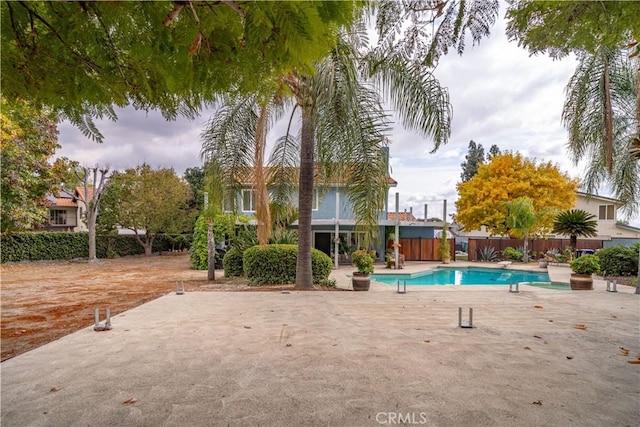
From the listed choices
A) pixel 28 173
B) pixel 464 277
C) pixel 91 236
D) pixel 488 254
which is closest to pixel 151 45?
pixel 464 277

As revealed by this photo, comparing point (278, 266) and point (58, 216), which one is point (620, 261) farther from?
point (58, 216)

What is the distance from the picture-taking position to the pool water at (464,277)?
14.7 meters

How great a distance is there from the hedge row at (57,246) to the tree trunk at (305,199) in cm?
1885

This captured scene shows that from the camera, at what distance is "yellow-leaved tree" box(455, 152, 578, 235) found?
22.1 metres

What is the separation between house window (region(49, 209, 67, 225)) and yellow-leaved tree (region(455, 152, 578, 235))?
3524cm

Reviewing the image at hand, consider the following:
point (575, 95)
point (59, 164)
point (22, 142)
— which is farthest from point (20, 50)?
point (59, 164)

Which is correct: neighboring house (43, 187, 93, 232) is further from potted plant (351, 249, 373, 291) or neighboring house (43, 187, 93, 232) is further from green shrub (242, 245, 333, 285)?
potted plant (351, 249, 373, 291)

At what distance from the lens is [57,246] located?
19.9 m

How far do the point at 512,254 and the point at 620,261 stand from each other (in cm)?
935

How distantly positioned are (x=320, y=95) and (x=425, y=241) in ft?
57.2

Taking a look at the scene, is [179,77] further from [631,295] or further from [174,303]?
[631,295]

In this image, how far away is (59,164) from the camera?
17.4m

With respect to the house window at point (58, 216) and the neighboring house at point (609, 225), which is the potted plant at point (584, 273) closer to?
the neighboring house at point (609, 225)

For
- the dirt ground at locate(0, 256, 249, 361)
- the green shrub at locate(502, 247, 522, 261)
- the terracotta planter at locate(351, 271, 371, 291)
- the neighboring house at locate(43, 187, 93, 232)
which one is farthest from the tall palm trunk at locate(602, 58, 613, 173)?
the neighboring house at locate(43, 187, 93, 232)
